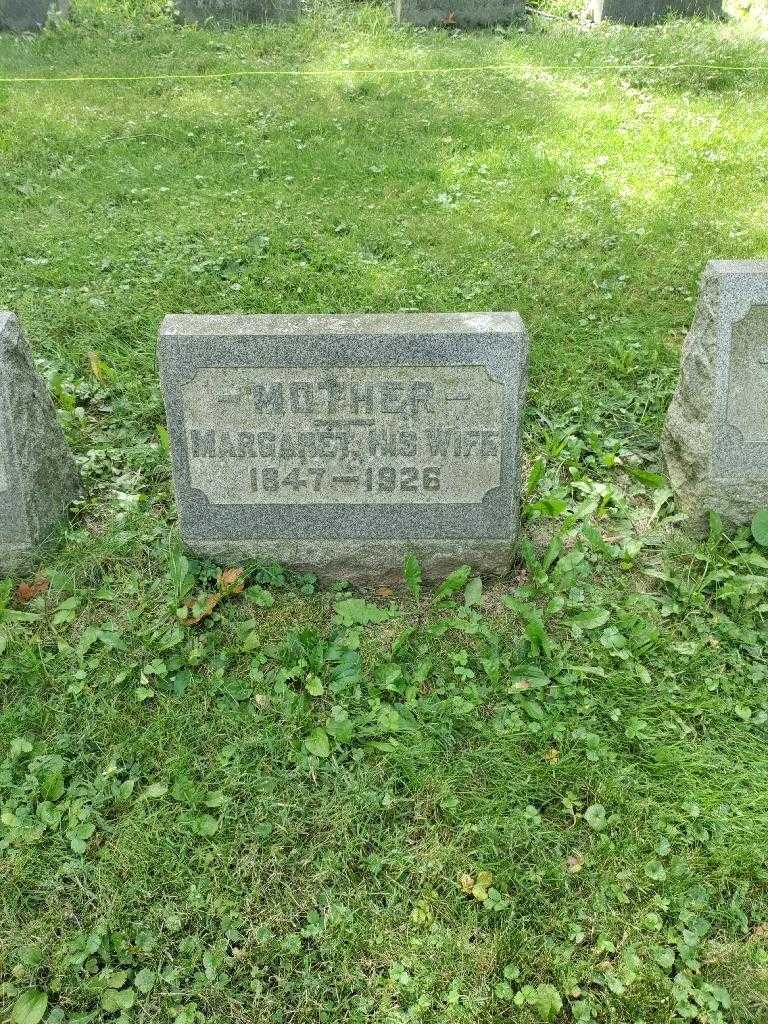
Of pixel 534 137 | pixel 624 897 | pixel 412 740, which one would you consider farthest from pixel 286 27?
pixel 624 897

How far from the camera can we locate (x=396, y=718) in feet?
9.24

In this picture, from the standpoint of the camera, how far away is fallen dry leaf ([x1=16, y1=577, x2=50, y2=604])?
10.6 ft

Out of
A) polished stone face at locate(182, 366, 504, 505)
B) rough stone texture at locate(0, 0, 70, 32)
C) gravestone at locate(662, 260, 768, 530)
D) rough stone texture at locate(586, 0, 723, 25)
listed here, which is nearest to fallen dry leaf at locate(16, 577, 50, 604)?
polished stone face at locate(182, 366, 504, 505)

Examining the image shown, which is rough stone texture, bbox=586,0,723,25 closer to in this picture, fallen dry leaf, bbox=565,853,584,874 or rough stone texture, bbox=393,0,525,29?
rough stone texture, bbox=393,0,525,29

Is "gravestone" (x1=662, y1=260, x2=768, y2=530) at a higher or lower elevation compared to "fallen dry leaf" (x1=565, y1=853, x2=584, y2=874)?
higher

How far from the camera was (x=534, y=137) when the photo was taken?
6820 mm

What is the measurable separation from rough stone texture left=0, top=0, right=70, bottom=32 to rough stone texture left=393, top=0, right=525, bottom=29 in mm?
3582

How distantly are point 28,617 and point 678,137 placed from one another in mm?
5832

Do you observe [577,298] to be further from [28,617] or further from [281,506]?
[28,617]

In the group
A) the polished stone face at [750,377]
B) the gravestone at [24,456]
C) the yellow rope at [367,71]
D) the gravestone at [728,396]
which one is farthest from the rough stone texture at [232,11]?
the polished stone face at [750,377]

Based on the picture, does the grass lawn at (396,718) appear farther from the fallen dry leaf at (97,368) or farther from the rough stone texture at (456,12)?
the rough stone texture at (456,12)

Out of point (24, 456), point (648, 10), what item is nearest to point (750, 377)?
point (24, 456)

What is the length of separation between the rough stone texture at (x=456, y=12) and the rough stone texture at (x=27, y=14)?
3.58 meters

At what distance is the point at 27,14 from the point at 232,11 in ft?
6.90
